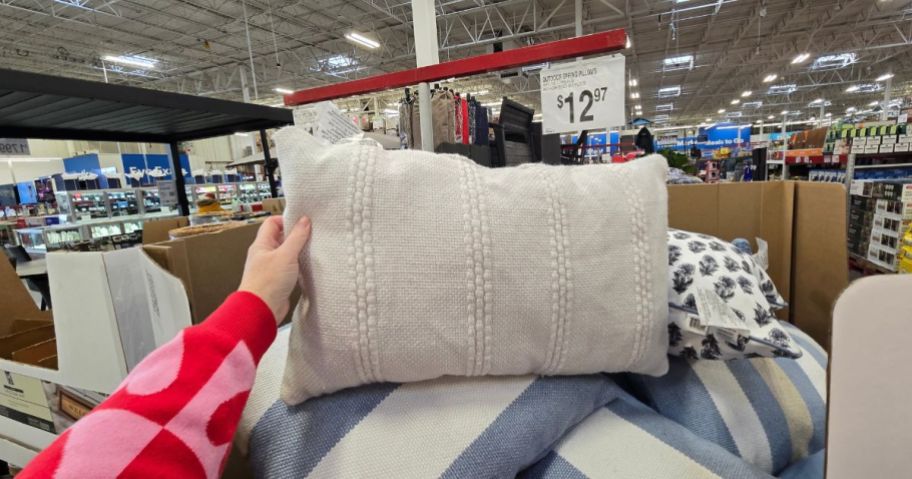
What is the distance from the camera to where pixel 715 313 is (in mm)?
648

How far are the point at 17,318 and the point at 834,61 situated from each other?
1744 centimetres

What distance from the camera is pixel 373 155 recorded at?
21.6 inches

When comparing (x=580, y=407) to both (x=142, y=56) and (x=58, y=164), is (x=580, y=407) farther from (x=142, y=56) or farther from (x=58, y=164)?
(x=58, y=164)

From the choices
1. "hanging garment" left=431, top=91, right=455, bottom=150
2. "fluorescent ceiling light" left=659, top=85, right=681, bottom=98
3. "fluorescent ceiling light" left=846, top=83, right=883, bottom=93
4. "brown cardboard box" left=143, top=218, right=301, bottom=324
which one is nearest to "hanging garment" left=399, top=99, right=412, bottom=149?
"hanging garment" left=431, top=91, right=455, bottom=150

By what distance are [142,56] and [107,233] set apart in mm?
5699

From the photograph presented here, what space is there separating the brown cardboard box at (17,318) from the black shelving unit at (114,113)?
570 millimetres

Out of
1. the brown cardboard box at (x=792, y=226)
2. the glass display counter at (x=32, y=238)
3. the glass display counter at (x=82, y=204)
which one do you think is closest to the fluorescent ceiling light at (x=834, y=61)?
the brown cardboard box at (x=792, y=226)

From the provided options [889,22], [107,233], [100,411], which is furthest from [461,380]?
[889,22]

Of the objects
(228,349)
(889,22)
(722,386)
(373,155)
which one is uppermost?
(889,22)

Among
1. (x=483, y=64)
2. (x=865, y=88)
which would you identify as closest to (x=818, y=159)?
(x=483, y=64)

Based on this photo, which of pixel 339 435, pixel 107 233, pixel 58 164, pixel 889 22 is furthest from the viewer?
pixel 58 164

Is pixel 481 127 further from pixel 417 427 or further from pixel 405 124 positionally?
pixel 417 427

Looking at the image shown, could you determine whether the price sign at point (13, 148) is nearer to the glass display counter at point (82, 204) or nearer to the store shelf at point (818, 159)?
the glass display counter at point (82, 204)

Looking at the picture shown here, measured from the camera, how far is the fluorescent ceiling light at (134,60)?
27.1 feet
